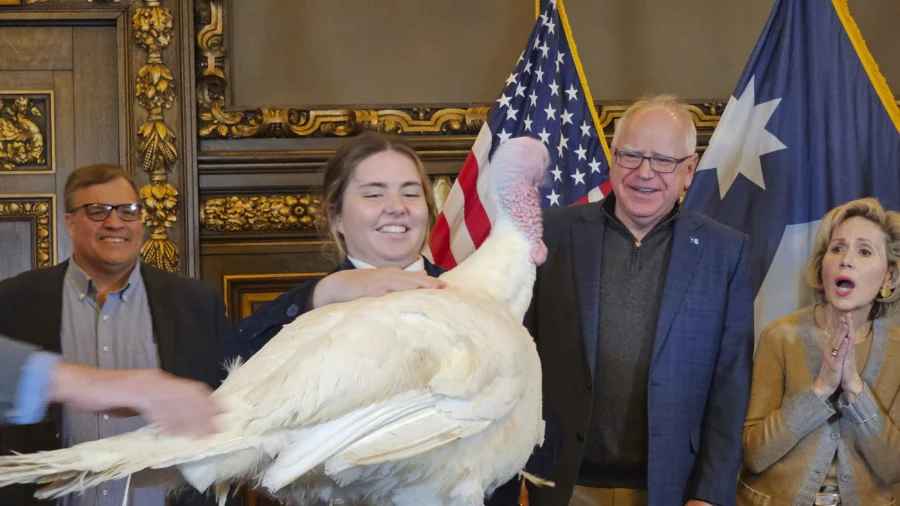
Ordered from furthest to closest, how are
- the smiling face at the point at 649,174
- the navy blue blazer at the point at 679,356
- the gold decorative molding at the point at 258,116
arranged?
1. the gold decorative molding at the point at 258,116
2. the smiling face at the point at 649,174
3. the navy blue blazer at the point at 679,356

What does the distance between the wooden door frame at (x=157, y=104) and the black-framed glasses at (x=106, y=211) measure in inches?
27.4

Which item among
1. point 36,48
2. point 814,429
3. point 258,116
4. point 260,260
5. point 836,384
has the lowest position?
point 814,429

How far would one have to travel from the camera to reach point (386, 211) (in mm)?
1846

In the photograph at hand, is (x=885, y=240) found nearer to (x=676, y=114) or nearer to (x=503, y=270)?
(x=676, y=114)

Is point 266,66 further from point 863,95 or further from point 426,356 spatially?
point 426,356

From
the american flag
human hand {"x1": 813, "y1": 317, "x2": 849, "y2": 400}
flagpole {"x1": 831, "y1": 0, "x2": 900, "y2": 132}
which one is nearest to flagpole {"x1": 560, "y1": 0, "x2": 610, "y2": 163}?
the american flag

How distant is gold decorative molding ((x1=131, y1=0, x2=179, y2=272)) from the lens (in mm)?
3510

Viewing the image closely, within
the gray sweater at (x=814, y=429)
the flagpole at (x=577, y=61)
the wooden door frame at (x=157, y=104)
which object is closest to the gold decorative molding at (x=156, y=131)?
the wooden door frame at (x=157, y=104)

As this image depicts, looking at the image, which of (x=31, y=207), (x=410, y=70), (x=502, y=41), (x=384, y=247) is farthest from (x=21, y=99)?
(x=384, y=247)

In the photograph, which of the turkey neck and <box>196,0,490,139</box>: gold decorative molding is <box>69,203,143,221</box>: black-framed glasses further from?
the turkey neck

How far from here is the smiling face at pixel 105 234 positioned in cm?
279

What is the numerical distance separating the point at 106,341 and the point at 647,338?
1391 mm

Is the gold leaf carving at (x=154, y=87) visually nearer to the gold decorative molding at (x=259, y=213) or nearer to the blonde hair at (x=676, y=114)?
the gold decorative molding at (x=259, y=213)

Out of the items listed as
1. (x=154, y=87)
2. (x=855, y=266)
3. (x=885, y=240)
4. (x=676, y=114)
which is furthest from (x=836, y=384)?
(x=154, y=87)
